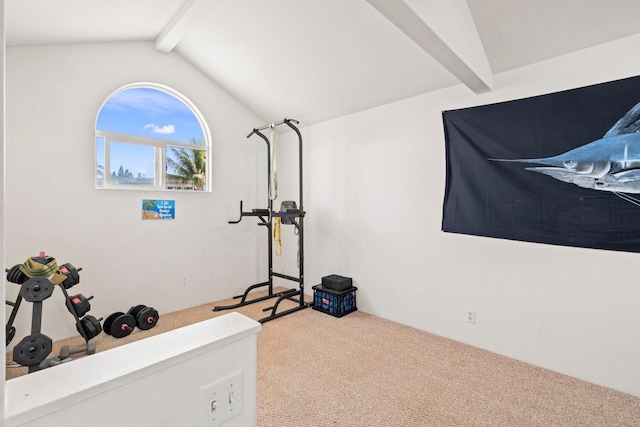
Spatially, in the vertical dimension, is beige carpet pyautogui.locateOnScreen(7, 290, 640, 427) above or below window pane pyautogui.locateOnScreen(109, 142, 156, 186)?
below

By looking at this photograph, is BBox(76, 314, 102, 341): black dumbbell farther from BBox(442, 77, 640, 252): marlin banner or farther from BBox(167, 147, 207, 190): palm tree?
BBox(442, 77, 640, 252): marlin banner

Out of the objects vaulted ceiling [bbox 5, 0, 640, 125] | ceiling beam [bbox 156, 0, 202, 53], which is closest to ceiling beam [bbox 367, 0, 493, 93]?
vaulted ceiling [bbox 5, 0, 640, 125]

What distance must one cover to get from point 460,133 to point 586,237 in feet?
3.87

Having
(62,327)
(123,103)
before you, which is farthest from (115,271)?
(123,103)

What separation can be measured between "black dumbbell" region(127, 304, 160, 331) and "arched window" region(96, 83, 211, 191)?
4.12 feet

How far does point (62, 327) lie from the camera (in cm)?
292

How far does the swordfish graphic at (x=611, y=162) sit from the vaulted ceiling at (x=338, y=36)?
0.64m

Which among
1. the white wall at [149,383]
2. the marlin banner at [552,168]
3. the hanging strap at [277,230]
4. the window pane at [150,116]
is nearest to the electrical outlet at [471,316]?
the marlin banner at [552,168]

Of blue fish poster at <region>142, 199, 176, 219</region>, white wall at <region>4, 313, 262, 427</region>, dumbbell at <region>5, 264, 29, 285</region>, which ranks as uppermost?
blue fish poster at <region>142, 199, 176, 219</region>

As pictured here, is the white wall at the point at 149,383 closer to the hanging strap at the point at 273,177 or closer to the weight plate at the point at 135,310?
the weight plate at the point at 135,310

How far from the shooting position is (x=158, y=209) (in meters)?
3.50

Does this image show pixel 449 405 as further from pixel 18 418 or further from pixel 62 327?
pixel 62 327

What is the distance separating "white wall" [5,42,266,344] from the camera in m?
2.73

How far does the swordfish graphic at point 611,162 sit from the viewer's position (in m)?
1.96
